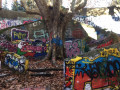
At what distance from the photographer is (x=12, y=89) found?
5.64 m

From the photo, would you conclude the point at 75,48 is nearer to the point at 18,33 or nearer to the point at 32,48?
the point at 32,48

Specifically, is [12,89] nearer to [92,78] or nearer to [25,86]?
[25,86]

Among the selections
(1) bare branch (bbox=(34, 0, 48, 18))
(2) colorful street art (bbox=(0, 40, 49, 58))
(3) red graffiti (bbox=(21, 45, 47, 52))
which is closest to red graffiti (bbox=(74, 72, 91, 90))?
(1) bare branch (bbox=(34, 0, 48, 18))

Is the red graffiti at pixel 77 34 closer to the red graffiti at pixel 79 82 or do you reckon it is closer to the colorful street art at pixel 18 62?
the colorful street art at pixel 18 62

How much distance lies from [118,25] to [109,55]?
14279mm

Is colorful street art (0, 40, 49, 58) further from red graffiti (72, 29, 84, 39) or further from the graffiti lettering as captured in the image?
red graffiti (72, 29, 84, 39)

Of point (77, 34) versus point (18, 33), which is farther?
point (77, 34)

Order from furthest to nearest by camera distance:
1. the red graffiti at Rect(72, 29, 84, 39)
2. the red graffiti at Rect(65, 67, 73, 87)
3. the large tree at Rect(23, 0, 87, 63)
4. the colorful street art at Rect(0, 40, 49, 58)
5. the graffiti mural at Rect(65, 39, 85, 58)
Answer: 1. the red graffiti at Rect(72, 29, 84, 39)
2. the graffiti mural at Rect(65, 39, 85, 58)
3. the colorful street art at Rect(0, 40, 49, 58)
4. the large tree at Rect(23, 0, 87, 63)
5. the red graffiti at Rect(65, 67, 73, 87)

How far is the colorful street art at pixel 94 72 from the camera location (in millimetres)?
4324

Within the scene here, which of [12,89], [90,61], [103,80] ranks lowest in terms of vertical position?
[12,89]

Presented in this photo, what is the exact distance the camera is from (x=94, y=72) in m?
4.48

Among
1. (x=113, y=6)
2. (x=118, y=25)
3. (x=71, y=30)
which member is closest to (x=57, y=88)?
(x=71, y=30)

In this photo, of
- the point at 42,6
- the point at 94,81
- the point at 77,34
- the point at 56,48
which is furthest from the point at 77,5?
the point at 94,81

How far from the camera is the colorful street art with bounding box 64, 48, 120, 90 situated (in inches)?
170
